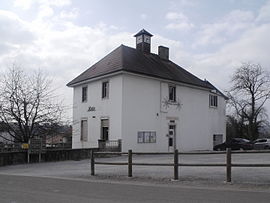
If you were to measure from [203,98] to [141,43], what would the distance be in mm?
8796

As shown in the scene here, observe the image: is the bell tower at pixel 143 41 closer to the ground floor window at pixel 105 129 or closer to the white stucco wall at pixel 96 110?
the white stucco wall at pixel 96 110

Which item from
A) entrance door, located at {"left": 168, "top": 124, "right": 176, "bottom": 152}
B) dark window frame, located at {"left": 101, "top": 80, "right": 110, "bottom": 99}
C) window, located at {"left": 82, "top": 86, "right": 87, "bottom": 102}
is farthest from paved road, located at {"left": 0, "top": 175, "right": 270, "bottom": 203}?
window, located at {"left": 82, "top": 86, "right": 87, "bottom": 102}

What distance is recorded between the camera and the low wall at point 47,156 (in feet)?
75.8

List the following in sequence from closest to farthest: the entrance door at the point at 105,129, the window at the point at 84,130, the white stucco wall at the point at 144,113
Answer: the white stucco wall at the point at 144,113
the entrance door at the point at 105,129
the window at the point at 84,130

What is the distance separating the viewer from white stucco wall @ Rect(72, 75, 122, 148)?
101ft

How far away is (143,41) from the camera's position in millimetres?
38688

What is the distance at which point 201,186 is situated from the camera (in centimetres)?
1191

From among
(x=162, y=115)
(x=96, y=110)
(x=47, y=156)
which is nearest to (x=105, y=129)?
(x=96, y=110)

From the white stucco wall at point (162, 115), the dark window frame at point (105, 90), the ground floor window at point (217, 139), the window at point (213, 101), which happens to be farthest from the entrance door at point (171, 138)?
the ground floor window at point (217, 139)

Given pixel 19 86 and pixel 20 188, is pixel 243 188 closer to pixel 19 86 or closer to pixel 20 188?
pixel 20 188

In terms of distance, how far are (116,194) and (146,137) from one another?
71.8 ft

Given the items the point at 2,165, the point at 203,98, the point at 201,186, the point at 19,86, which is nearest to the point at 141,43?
the point at 203,98

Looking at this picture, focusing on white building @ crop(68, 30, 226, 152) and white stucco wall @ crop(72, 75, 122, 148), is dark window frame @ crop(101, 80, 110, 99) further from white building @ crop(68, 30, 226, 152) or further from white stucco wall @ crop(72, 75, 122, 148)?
white stucco wall @ crop(72, 75, 122, 148)

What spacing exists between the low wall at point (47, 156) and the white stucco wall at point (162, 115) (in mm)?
4672
